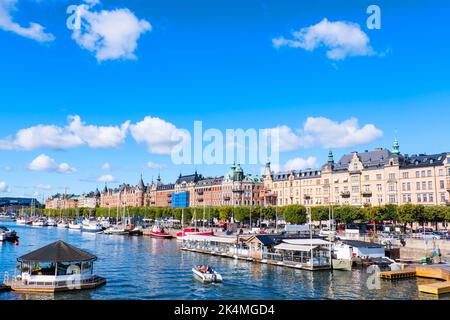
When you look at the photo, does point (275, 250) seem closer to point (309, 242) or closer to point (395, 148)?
point (309, 242)

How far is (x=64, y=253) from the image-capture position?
35688 mm

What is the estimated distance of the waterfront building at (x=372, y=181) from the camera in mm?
89500

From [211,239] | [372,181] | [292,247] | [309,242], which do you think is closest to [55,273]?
[292,247]

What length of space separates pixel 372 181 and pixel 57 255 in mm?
83009

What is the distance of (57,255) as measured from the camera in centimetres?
3512

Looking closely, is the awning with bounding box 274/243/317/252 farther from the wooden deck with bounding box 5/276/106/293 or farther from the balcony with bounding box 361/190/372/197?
the balcony with bounding box 361/190/372/197

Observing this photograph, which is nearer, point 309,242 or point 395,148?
point 309,242

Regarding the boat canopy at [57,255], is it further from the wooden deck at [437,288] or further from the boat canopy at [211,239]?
the boat canopy at [211,239]

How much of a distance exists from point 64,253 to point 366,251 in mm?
37221

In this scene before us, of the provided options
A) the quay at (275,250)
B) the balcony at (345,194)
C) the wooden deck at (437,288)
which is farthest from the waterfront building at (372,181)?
the wooden deck at (437,288)

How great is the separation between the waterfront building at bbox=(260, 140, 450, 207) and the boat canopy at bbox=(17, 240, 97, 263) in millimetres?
73992

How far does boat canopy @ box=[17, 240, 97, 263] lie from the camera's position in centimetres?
3472

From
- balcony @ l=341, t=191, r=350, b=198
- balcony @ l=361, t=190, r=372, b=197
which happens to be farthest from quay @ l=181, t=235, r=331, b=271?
balcony @ l=341, t=191, r=350, b=198
